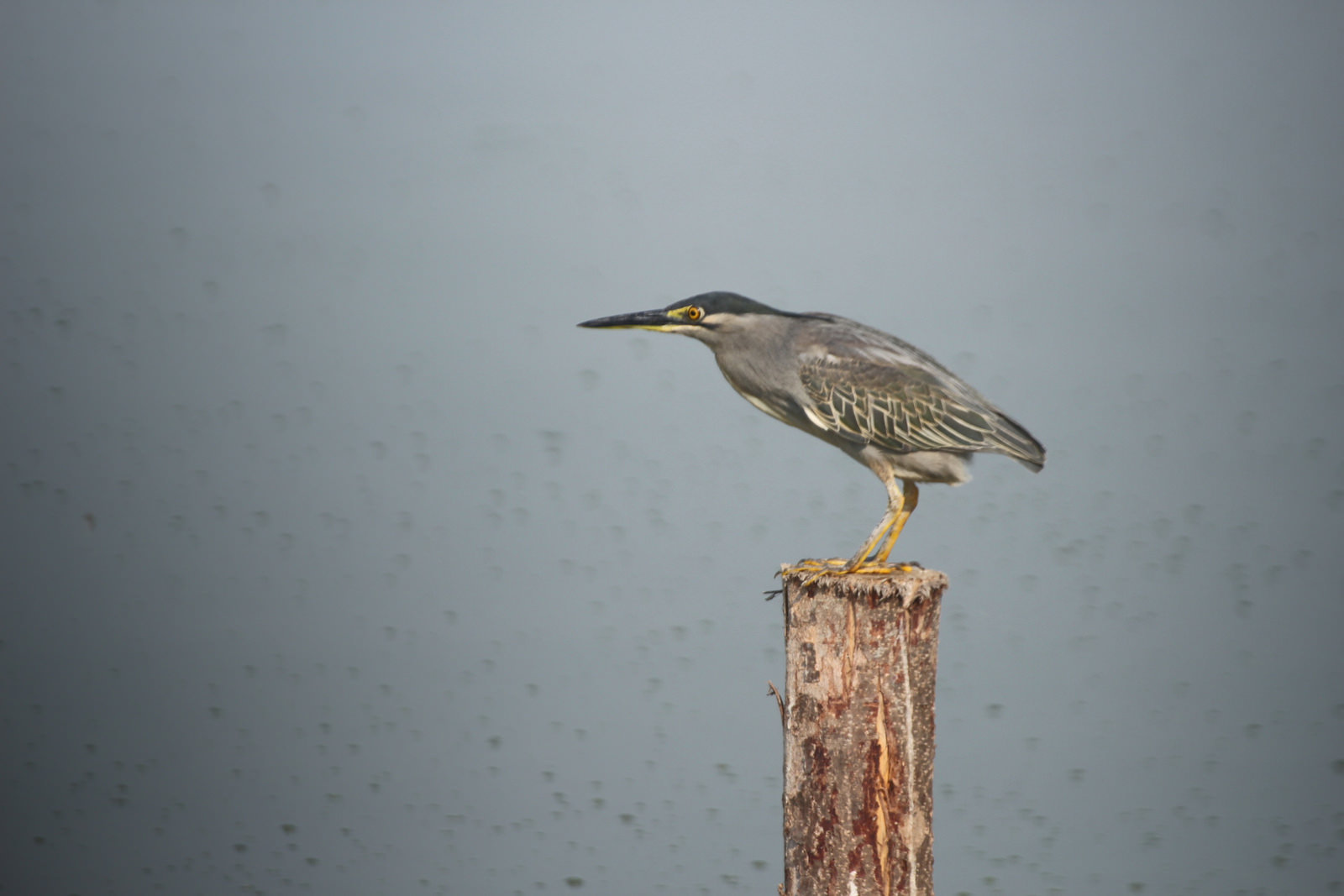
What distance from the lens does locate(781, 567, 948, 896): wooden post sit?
69.9 inches

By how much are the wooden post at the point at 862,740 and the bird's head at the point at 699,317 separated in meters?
0.55

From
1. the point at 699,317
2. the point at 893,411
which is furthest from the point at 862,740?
the point at 699,317

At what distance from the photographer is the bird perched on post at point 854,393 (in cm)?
206

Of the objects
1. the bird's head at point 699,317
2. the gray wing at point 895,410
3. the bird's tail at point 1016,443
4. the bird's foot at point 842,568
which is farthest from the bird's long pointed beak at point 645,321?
the bird's tail at point 1016,443

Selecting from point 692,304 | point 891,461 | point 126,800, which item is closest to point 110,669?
point 126,800

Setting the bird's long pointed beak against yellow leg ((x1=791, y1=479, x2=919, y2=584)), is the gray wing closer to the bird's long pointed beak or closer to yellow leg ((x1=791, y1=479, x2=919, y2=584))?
yellow leg ((x1=791, y1=479, x2=919, y2=584))

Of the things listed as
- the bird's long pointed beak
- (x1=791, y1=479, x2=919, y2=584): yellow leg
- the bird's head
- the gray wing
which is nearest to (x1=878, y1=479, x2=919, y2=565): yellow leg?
(x1=791, y1=479, x2=919, y2=584): yellow leg

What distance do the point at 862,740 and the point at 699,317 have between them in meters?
0.83

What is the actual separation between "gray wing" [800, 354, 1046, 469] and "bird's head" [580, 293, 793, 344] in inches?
6.3

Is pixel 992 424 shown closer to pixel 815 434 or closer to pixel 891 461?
pixel 891 461

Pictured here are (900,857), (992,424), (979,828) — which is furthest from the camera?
(979,828)

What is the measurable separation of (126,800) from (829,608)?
244cm

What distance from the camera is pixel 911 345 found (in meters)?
2.26

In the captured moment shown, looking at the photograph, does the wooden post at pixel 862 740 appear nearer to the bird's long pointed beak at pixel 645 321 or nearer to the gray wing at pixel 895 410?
the gray wing at pixel 895 410
